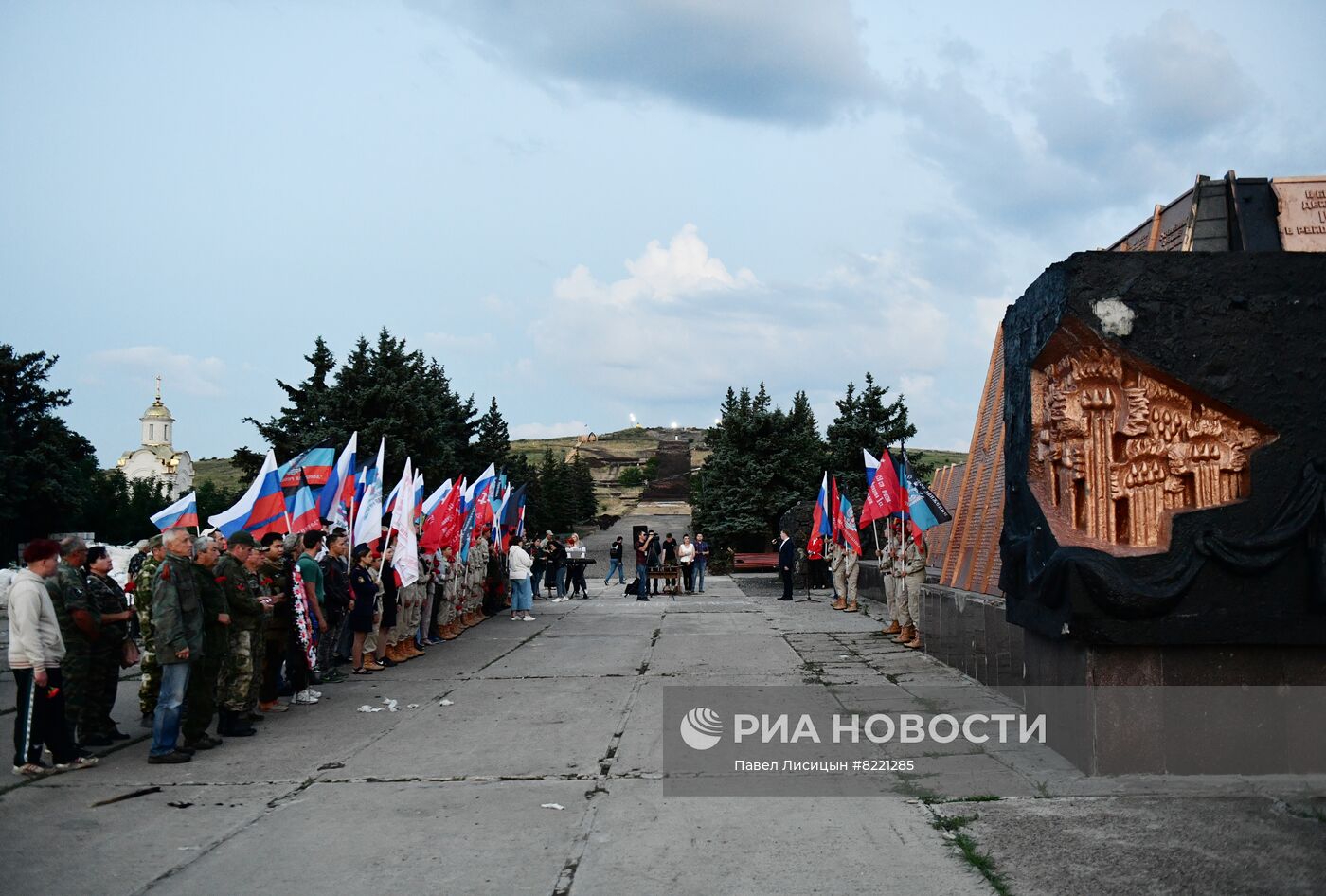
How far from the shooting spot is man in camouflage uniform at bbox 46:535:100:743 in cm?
887

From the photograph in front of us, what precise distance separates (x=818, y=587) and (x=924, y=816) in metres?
26.2

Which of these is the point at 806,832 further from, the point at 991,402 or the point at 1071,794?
the point at 991,402

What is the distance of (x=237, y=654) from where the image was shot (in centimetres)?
964

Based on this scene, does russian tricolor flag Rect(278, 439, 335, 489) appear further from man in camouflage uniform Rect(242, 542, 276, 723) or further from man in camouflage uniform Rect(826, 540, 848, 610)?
man in camouflage uniform Rect(826, 540, 848, 610)

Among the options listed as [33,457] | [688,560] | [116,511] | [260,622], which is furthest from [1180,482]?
[116,511]

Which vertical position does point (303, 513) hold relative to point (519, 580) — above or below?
above

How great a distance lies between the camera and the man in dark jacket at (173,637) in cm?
838

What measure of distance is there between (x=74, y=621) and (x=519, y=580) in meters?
13.3

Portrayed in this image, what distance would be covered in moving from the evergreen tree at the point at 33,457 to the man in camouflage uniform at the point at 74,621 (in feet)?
123

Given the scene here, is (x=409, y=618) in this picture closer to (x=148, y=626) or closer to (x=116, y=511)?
(x=148, y=626)

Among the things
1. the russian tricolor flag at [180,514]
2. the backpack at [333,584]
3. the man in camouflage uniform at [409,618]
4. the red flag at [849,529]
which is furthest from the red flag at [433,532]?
the red flag at [849,529]

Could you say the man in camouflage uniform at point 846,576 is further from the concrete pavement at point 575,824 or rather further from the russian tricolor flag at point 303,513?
the concrete pavement at point 575,824

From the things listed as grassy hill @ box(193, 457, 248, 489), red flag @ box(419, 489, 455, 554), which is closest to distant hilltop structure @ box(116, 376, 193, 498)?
grassy hill @ box(193, 457, 248, 489)

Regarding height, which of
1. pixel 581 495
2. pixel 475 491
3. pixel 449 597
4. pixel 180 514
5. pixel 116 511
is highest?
pixel 581 495
